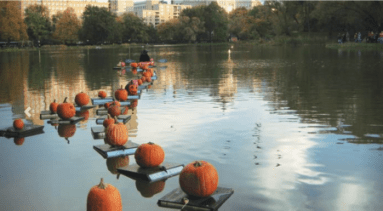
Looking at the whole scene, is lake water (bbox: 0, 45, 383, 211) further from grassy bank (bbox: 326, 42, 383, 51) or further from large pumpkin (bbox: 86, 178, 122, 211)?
grassy bank (bbox: 326, 42, 383, 51)

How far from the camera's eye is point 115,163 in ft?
35.3

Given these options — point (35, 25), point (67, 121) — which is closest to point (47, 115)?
point (67, 121)

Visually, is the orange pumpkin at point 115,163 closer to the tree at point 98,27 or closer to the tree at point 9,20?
the tree at point 9,20

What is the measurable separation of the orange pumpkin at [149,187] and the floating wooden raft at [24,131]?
19.2 ft

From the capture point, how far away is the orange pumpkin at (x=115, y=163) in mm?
10252

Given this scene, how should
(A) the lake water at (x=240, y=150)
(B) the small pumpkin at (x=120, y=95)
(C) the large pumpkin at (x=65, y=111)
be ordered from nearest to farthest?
(A) the lake water at (x=240, y=150) < (C) the large pumpkin at (x=65, y=111) < (B) the small pumpkin at (x=120, y=95)

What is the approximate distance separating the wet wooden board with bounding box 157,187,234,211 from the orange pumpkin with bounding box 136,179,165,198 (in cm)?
54

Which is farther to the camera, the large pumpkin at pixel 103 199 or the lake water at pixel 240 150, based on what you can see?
the lake water at pixel 240 150

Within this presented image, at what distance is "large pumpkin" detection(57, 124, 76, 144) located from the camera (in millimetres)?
13867

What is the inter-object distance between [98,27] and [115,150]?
460 feet

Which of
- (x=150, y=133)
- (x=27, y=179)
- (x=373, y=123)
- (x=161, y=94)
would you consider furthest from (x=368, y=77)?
(x=27, y=179)

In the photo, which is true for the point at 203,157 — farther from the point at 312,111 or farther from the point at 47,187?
the point at 312,111

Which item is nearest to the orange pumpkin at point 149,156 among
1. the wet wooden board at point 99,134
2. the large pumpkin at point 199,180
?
the large pumpkin at point 199,180

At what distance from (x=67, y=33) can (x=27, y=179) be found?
149m
